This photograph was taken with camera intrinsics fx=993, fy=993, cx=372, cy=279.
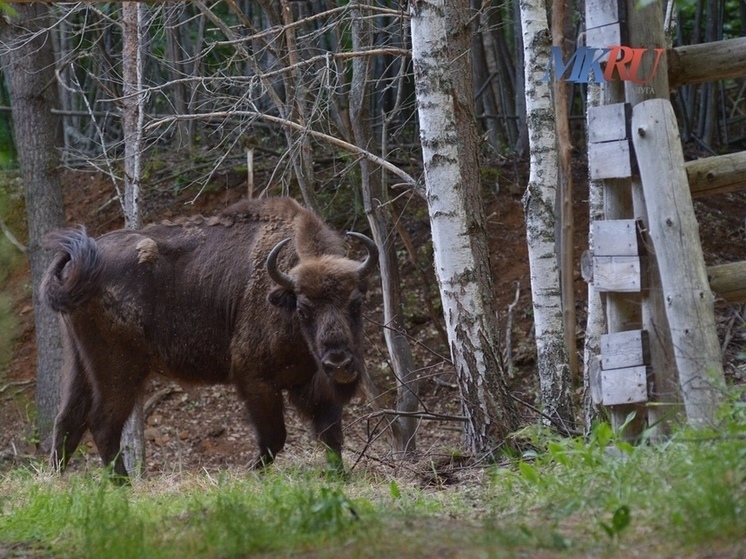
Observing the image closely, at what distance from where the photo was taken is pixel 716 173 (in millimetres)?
5957

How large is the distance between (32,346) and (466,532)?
488 inches

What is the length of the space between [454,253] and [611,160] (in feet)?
4.30

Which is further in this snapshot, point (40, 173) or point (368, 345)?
point (368, 345)

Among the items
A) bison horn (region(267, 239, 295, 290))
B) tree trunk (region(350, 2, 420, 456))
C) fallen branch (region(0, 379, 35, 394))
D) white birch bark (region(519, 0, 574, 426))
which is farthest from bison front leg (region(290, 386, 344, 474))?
fallen branch (region(0, 379, 35, 394))

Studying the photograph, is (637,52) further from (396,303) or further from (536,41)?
(396,303)

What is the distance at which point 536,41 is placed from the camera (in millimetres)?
8266

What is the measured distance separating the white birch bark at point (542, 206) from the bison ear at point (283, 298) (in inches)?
78.6

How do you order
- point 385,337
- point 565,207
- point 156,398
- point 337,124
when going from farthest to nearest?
point 156,398
point 337,124
point 565,207
point 385,337

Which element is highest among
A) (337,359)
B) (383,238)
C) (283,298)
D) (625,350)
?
(383,238)

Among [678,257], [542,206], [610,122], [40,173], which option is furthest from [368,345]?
[678,257]

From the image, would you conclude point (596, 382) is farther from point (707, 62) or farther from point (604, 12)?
point (604, 12)

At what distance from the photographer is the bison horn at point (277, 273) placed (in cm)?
814
